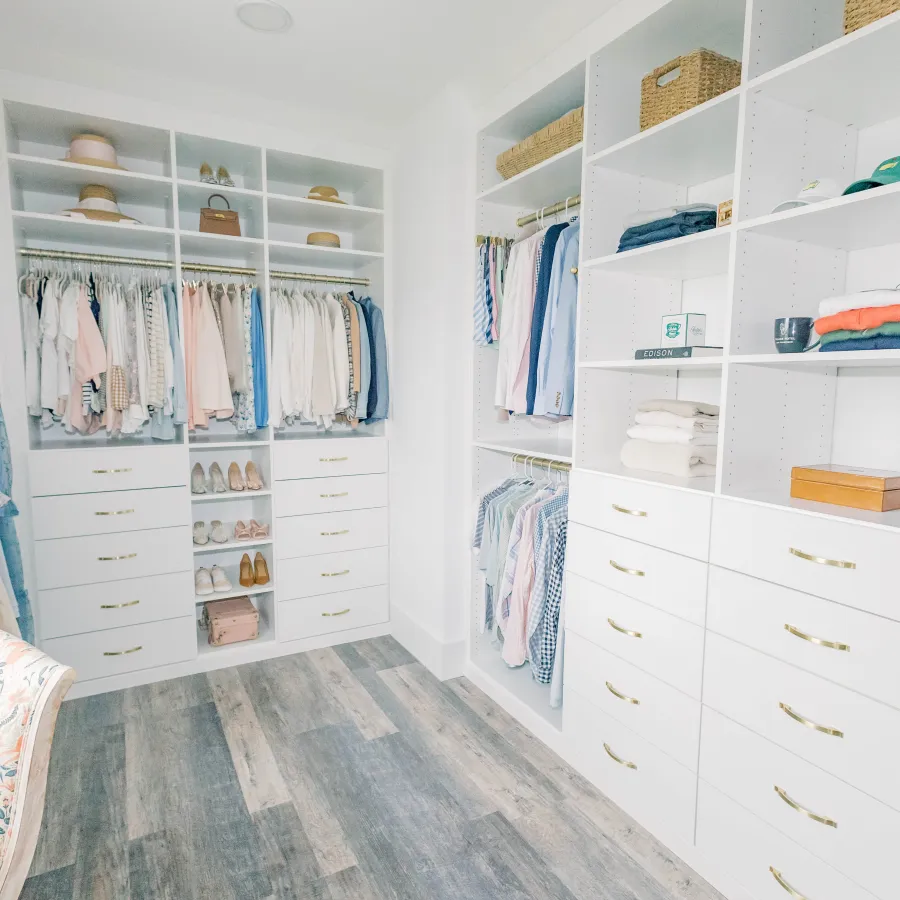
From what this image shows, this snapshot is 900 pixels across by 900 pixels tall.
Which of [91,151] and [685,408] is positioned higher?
[91,151]

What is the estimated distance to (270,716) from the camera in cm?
245

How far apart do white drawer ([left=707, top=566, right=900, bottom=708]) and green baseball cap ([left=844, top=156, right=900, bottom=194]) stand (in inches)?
35.8

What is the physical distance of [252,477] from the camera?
3004 millimetres

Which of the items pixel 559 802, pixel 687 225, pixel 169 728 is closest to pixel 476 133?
pixel 687 225

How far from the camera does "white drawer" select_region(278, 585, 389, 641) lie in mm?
3002

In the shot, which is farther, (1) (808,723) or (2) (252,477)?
(2) (252,477)

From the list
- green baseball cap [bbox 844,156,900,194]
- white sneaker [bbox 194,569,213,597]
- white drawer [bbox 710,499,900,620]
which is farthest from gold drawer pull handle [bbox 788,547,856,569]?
white sneaker [bbox 194,569,213,597]

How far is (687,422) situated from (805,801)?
0.99 meters

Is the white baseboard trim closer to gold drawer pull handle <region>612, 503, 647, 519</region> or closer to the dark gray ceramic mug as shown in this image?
gold drawer pull handle <region>612, 503, 647, 519</region>

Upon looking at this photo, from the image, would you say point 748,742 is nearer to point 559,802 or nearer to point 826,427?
point 559,802

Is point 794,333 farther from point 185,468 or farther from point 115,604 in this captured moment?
point 115,604

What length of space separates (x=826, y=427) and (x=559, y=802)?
1422 mm

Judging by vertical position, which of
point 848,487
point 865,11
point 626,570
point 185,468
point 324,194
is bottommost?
point 626,570

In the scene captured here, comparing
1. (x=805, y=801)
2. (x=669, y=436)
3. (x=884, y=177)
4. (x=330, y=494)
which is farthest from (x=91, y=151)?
(x=805, y=801)
